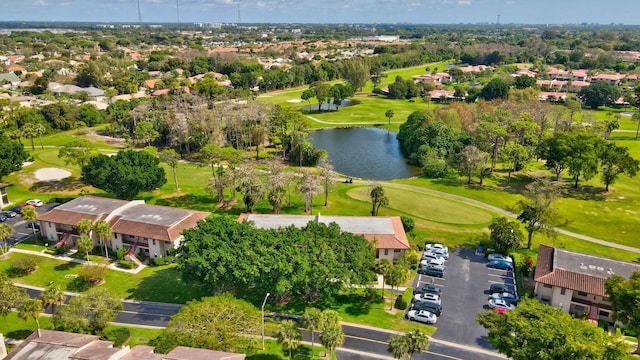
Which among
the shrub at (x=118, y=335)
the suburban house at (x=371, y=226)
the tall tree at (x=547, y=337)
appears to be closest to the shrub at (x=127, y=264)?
the shrub at (x=118, y=335)

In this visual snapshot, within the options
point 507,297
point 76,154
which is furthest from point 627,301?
point 76,154

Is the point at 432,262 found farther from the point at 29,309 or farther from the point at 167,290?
the point at 29,309

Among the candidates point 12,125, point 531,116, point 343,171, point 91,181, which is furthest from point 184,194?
point 531,116

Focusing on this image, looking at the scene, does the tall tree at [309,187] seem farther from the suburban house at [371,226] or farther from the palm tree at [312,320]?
the palm tree at [312,320]

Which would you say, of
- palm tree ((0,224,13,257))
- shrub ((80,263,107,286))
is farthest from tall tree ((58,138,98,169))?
shrub ((80,263,107,286))

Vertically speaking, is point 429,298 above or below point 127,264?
below

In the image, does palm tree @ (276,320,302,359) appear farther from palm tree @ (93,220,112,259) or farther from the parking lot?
palm tree @ (93,220,112,259)

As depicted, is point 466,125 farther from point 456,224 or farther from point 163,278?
point 163,278
